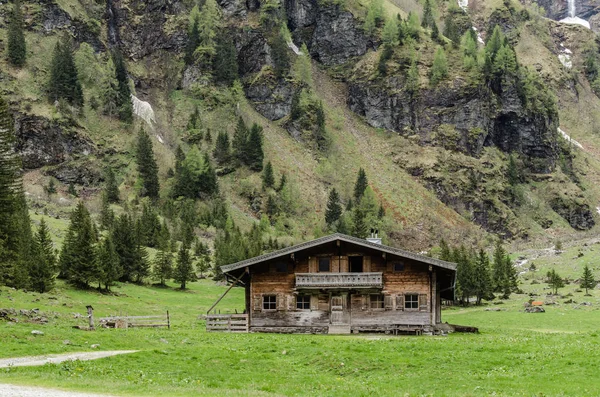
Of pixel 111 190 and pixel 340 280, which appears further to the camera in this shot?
pixel 111 190

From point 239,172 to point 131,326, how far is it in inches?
5046

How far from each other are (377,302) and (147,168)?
4645 inches

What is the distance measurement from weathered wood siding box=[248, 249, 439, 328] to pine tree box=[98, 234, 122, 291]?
23.6 metres

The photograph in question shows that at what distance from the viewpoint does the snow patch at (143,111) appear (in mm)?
189775

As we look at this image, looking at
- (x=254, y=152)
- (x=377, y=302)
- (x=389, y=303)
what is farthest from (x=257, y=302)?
(x=254, y=152)

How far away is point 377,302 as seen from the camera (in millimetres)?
51281

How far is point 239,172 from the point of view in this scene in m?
174

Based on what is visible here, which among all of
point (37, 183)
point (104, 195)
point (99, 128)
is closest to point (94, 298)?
point (104, 195)

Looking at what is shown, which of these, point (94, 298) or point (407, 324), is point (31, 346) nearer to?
point (407, 324)

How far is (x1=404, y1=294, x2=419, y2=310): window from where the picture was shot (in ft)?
166

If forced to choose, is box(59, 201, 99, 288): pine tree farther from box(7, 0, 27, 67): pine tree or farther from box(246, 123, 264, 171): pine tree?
box(7, 0, 27, 67): pine tree

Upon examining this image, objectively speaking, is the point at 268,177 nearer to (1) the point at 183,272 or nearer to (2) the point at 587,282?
(1) the point at 183,272

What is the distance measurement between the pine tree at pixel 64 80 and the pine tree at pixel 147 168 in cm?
2544

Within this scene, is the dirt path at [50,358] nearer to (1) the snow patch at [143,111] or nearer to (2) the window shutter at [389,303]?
(2) the window shutter at [389,303]
